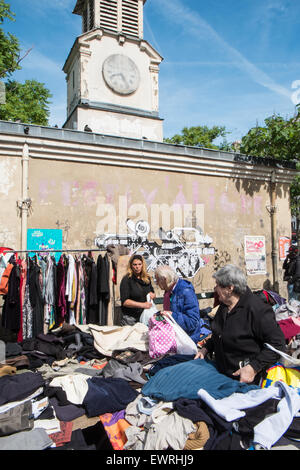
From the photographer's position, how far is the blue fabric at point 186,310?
13.7ft

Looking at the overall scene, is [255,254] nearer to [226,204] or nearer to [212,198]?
[226,204]

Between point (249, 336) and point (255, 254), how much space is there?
25.0 ft

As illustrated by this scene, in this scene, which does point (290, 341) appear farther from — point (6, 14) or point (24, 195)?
point (6, 14)

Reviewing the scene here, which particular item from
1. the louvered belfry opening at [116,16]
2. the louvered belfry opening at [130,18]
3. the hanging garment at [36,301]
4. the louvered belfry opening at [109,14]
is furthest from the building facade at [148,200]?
the louvered belfry opening at [130,18]

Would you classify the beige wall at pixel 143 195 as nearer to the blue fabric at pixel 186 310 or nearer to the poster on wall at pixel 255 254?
the poster on wall at pixel 255 254

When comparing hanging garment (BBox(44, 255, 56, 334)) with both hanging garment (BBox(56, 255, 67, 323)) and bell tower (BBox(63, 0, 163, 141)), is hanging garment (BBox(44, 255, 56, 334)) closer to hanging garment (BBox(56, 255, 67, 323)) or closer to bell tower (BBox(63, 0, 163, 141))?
hanging garment (BBox(56, 255, 67, 323))

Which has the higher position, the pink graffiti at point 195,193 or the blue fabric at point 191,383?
the pink graffiti at point 195,193

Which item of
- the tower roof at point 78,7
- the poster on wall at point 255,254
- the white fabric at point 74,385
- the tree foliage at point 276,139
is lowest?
the white fabric at point 74,385

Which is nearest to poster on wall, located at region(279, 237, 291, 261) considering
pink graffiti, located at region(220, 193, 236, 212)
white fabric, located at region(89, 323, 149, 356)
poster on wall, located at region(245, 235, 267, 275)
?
poster on wall, located at region(245, 235, 267, 275)

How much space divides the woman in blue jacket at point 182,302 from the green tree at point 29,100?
602 inches

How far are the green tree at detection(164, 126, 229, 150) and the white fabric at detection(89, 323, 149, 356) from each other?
85.4ft

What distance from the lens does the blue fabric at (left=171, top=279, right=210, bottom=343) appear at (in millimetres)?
4188

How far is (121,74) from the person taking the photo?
60.2 ft

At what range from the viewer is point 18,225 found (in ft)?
22.7
